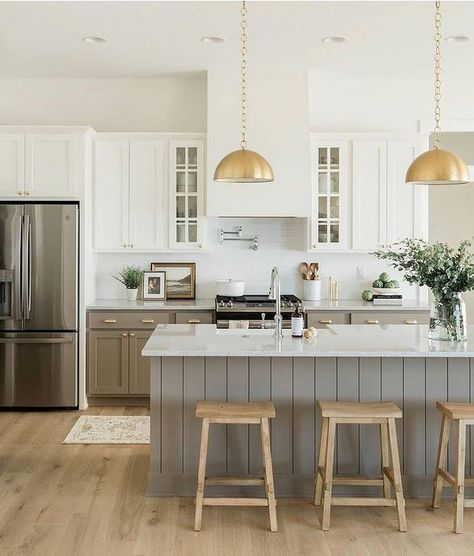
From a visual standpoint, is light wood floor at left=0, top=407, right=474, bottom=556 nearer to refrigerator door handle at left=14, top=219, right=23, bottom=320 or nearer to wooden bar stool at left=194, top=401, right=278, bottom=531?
wooden bar stool at left=194, top=401, right=278, bottom=531

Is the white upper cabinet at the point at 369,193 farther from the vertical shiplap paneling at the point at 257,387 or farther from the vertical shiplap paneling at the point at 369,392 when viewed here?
the vertical shiplap paneling at the point at 257,387

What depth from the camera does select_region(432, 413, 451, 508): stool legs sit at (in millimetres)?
3673

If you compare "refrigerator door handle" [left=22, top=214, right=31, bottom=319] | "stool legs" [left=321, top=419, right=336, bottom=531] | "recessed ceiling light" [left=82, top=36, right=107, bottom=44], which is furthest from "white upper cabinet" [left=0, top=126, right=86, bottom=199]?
"stool legs" [left=321, top=419, right=336, bottom=531]

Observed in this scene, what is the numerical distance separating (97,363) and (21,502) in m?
2.23

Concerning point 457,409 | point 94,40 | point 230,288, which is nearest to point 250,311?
point 230,288

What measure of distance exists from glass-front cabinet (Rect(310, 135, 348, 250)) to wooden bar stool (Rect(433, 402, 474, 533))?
2883mm

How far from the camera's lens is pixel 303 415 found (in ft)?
12.9

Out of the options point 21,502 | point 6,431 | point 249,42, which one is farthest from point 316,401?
point 249,42

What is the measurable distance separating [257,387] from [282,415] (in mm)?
209

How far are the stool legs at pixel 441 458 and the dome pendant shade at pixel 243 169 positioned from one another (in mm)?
1611

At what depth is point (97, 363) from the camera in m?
6.02

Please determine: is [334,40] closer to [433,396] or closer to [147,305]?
[147,305]

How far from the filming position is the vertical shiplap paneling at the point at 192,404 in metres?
3.92

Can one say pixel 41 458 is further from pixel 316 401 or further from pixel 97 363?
pixel 316 401
